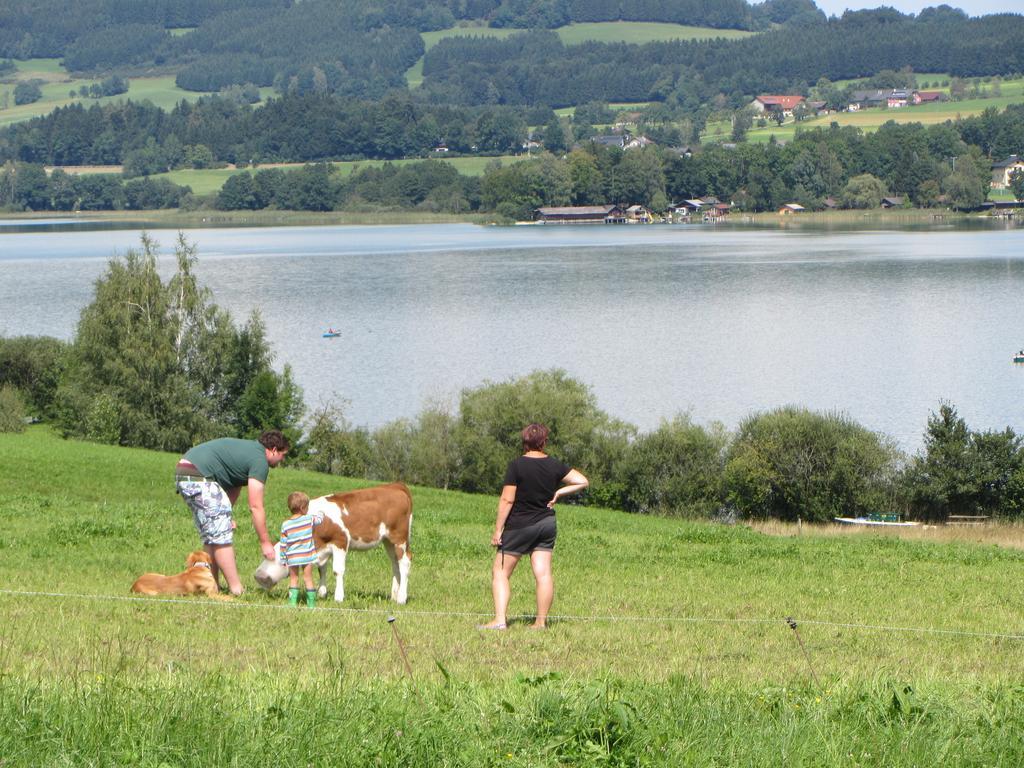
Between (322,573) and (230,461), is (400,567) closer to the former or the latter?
(322,573)

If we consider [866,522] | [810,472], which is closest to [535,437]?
[866,522]

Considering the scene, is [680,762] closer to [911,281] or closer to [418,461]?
[418,461]

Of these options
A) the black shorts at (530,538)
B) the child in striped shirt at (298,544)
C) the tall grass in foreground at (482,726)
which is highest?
the tall grass in foreground at (482,726)

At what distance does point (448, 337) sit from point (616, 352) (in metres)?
12.4

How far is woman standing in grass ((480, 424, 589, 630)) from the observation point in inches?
474

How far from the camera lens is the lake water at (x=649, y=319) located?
63.0m

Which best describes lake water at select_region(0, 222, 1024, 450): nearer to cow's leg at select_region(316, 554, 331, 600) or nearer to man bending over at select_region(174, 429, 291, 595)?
cow's leg at select_region(316, 554, 331, 600)

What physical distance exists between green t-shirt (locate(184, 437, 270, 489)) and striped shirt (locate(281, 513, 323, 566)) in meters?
0.57

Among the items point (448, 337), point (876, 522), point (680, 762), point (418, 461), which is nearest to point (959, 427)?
point (876, 522)

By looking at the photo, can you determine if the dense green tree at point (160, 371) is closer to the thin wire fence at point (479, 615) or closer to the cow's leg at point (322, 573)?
the cow's leg at point (322, 573)

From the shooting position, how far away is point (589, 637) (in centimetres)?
1174

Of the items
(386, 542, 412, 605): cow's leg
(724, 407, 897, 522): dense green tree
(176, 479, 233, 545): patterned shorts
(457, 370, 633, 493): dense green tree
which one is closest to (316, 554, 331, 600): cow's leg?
(386, 542, 412, 605): cow's leg

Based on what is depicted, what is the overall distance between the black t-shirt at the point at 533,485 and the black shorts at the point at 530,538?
4 centimetres

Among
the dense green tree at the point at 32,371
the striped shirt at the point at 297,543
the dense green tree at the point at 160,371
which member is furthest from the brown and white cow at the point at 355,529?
the dense green tree at the point at 32,371
